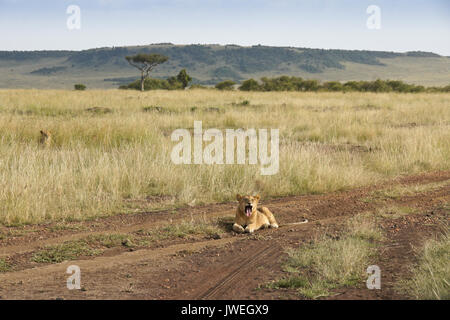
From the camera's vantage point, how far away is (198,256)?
5.02 m

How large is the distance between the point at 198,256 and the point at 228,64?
120 meters

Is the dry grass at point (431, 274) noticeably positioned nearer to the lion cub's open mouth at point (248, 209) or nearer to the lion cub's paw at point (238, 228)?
the lion cub's open mouth at point (248, 209)

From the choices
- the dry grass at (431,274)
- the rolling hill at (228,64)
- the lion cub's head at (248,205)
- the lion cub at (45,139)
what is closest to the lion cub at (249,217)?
the lion cub's head at (248,205)

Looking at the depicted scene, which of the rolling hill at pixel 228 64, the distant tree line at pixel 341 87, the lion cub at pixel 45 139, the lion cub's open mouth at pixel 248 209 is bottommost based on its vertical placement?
the lion cub's open mouth at pixel 248 209

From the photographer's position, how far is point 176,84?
4828cm

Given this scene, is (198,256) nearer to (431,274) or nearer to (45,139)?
(431,274)

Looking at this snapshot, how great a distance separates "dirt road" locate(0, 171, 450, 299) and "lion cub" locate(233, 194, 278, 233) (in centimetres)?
12

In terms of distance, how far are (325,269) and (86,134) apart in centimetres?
783

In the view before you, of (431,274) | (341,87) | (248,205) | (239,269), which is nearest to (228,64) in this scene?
(341,87)

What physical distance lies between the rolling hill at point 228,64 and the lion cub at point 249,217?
311ft

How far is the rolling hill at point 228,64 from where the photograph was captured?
364ft

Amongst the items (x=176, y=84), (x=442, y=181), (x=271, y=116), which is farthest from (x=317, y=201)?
→ (x=176, y=84)

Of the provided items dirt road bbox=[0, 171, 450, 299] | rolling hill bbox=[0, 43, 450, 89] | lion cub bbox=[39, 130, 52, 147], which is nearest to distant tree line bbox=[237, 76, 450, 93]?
lion cub bbox=[39, 130, 52, 147]
